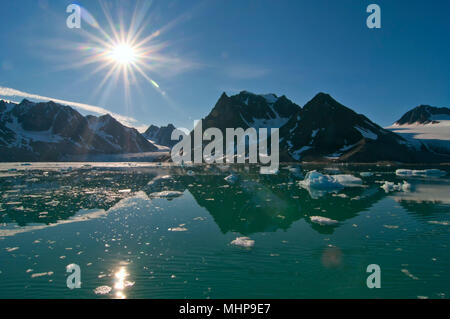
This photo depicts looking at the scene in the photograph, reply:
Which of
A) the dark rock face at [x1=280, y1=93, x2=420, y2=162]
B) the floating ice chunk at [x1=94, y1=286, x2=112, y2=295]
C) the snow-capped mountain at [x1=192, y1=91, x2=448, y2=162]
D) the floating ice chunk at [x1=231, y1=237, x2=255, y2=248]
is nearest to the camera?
the floating ice chunk at [x1=94, y1=286, x2=112, y2=295]

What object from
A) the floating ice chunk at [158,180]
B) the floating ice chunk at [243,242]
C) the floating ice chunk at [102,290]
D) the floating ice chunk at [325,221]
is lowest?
the floating ice chunk at [102,290]

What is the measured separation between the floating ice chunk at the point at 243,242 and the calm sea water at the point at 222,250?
0.41 meters

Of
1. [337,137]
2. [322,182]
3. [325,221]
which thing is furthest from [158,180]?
[337,137]

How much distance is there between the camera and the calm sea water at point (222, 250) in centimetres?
1123

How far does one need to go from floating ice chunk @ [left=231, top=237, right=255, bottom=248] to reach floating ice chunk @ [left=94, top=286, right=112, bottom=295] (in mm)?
8118

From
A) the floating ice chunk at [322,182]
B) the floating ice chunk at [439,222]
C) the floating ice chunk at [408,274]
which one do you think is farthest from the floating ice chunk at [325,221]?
the floating ice chunk at [322,182]

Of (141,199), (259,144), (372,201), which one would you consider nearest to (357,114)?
(259,144)

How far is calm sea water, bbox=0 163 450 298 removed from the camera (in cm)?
1123

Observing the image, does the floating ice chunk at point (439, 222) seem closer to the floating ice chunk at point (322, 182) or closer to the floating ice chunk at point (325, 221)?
the floating ice chunk at point (325, 221)

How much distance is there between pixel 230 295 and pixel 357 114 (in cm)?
20617

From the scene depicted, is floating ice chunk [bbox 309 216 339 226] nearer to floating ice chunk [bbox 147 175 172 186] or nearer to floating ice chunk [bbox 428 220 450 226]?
floating ice chunk [bbox 428 220 450 226]

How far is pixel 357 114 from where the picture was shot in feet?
614

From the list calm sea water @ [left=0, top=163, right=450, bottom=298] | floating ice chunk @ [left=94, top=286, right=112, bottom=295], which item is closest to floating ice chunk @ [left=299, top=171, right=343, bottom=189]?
calm sea water @ [left=0, top=163, right=450, bottom=298]
